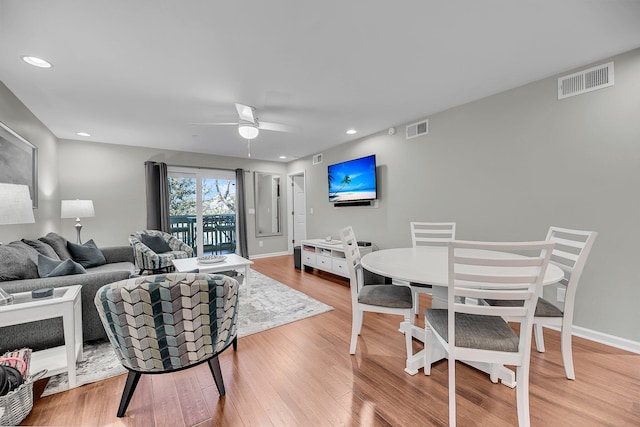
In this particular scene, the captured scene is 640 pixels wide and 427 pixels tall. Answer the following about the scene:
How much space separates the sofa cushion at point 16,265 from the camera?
1.94 metres

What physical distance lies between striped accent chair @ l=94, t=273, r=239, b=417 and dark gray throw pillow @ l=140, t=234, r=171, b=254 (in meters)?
3.32

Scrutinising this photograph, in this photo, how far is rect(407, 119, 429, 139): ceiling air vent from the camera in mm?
3560

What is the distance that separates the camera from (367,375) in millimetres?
1823

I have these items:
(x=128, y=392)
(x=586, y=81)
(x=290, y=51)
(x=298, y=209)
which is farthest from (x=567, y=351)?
(x=298, y=209)

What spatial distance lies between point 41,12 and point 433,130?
12.3ft

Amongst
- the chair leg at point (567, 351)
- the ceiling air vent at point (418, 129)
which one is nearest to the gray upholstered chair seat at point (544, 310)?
the chair leg at point (567, 351)

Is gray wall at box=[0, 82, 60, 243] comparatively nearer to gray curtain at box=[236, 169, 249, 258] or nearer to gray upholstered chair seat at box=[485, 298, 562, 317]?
gray curtain at box=[236, 169, 249, 258]

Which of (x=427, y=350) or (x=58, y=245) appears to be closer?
(x=427, y=350)

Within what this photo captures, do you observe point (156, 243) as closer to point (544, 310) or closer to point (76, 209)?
point (76, 209)

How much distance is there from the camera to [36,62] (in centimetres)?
212

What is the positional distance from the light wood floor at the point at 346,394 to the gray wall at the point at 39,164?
7.31ft

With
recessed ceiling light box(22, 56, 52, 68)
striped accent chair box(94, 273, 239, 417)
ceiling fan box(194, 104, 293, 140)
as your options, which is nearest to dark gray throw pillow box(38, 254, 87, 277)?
striped accent chair box(94, 273, 239, 417)

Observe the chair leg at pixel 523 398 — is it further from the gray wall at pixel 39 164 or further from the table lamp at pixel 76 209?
the table lamp at pixel 76 209

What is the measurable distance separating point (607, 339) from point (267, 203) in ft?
19.7
